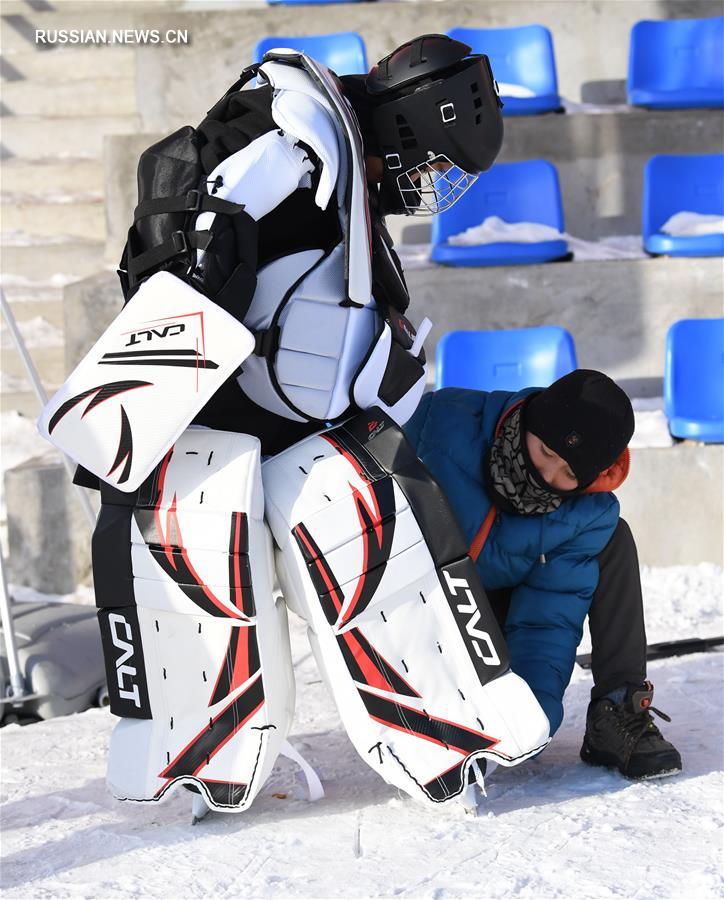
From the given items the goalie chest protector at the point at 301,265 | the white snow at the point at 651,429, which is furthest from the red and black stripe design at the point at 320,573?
the white snow at the point at 651,429

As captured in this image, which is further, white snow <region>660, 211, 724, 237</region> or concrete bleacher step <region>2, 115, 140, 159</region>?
concrete bleacher step <region>2, 115, 140, 159</region>

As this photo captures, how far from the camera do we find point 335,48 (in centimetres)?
504

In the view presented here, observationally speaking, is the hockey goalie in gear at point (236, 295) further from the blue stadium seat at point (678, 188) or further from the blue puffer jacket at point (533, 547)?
the blue stadium seat at point (678, 188)

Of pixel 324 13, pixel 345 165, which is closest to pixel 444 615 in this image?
pixel 345 165

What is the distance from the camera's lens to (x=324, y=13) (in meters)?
5.45

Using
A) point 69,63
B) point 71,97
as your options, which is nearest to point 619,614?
point 71,97

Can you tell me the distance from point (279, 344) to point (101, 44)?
14.2 ft

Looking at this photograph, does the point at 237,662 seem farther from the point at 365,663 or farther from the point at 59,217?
the point at 59,217

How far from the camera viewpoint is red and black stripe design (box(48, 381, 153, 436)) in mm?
1853

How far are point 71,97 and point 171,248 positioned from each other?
4.22 metres

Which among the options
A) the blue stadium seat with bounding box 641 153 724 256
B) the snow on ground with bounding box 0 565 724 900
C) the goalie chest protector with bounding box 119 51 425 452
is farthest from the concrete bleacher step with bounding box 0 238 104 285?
the goalie chest protector with bounding box 119 51 425 452

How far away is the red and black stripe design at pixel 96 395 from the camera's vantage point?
1.85 m

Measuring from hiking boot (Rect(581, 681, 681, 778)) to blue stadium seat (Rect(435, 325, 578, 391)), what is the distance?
1.99 m

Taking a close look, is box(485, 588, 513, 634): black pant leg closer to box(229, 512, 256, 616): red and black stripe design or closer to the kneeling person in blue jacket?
the kneeling person in blue jacket
